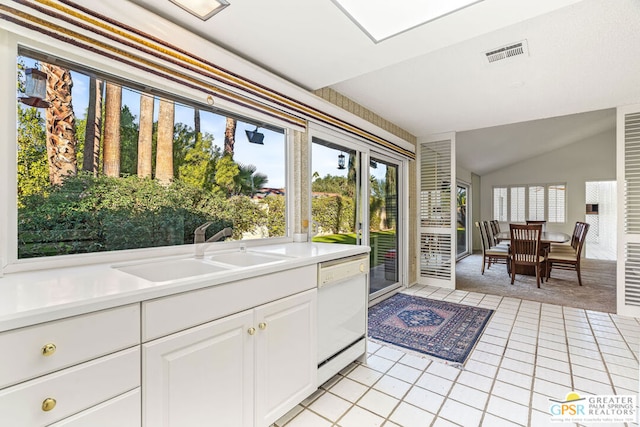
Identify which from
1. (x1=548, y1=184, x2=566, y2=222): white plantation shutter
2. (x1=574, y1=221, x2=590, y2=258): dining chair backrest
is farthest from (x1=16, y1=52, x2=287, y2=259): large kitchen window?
(x1=548, y1=184, x2=566, y2=222): white plantation shutter

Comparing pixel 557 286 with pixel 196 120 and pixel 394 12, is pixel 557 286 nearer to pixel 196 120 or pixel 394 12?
pixel 394 12

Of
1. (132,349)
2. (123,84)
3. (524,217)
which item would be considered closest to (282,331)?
(132,349)

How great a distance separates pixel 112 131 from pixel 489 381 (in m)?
2.80

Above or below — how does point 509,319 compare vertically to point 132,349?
below

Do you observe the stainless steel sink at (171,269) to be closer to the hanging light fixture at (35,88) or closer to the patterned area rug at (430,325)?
the hanging light fixture at (35,88)

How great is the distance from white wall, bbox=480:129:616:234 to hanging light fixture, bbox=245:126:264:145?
27.4ft

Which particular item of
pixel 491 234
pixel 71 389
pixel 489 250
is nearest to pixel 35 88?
pixel 71 389

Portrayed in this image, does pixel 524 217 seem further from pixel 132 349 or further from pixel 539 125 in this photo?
pixel 132 349

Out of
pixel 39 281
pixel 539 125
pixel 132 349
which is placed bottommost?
pixel 132 349

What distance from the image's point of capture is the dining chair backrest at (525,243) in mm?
4383

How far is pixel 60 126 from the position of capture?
1382mm

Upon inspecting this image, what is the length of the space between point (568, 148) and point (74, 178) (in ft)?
32.1

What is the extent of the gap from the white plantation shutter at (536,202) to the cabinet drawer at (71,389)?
9.55m

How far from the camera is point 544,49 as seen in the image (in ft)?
7.02
